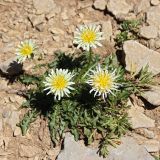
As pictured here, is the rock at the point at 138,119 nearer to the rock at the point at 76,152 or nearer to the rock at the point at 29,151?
the rock at the point at 76,152

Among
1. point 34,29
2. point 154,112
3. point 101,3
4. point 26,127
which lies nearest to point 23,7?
point 34,29

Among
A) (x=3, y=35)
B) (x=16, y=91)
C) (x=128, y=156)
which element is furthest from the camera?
(x=3, y=35)

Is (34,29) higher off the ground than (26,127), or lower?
higher

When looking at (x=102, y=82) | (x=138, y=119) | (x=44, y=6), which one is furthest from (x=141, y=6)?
(x=102, y=82)

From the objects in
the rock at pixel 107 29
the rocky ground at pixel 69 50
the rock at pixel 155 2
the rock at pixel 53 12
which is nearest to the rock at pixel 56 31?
the rocky ground at pixel 69 50

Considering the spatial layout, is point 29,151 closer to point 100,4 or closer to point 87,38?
point 87,38

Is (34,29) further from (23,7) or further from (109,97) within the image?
(109,97)

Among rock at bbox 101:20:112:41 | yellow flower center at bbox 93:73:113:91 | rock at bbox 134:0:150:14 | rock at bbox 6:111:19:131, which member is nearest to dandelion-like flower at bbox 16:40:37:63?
rock at bbox 6:111:19:131
